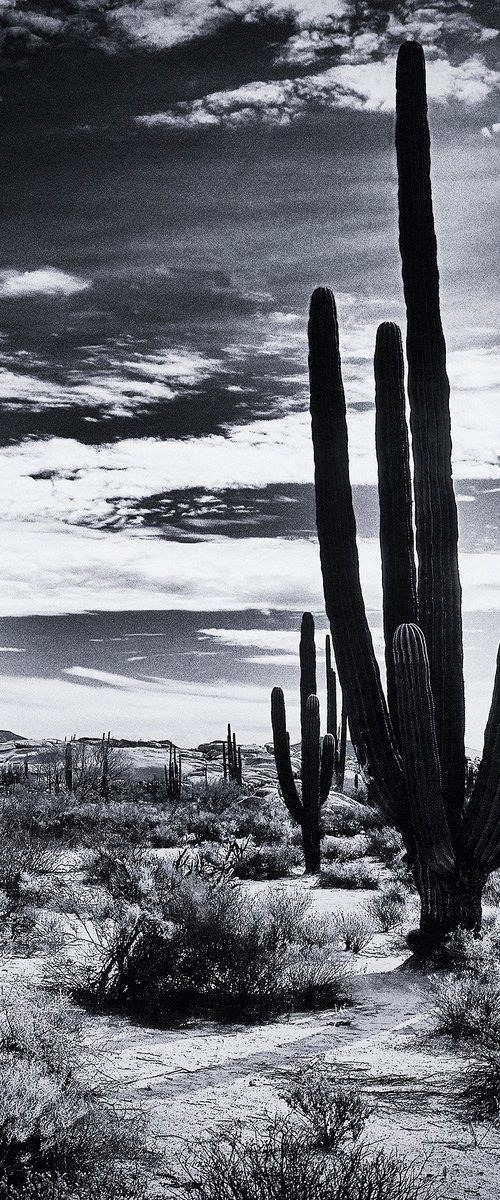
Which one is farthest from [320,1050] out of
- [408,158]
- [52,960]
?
[408,158]

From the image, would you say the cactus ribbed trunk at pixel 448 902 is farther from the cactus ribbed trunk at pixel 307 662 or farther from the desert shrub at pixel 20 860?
the cactus ribbed trunk at pixel 307 662

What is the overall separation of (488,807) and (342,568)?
317 cm

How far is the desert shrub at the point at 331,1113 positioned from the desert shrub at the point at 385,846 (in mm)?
14962

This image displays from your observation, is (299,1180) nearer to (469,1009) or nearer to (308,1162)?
(308,1162)

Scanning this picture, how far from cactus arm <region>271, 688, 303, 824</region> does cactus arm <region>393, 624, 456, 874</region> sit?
9192 millimetres

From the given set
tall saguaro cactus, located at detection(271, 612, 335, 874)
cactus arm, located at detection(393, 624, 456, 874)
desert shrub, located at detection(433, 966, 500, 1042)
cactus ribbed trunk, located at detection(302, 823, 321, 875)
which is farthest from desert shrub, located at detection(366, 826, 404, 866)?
desert shrub, located at detection(433, 966, 500, 1042)

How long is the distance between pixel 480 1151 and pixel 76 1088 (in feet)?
7.21

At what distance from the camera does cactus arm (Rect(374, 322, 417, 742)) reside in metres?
10.7

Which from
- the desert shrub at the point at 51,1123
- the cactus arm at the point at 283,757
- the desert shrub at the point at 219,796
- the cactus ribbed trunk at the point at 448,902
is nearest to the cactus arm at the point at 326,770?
the cactus arm at the point at 283,757

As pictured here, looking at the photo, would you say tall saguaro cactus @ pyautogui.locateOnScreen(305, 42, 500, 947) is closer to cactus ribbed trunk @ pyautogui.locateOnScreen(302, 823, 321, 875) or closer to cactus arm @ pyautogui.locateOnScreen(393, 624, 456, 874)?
cactus arm @ pyautogui.locateOnScreen(393, 624, 456, 874)

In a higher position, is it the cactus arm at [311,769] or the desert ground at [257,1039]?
the cactus arm at [311,769]

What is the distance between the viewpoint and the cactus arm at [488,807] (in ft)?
30.8

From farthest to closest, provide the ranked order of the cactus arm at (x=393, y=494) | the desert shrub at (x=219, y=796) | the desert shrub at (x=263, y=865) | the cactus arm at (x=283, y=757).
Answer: the desert shrub at (x=219, y=796), the cactus arm at (x=283, y=757), the desert shrub at (x=263, y=865), the cactus arm at (x=393, y=494)

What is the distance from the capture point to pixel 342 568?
1080cm
